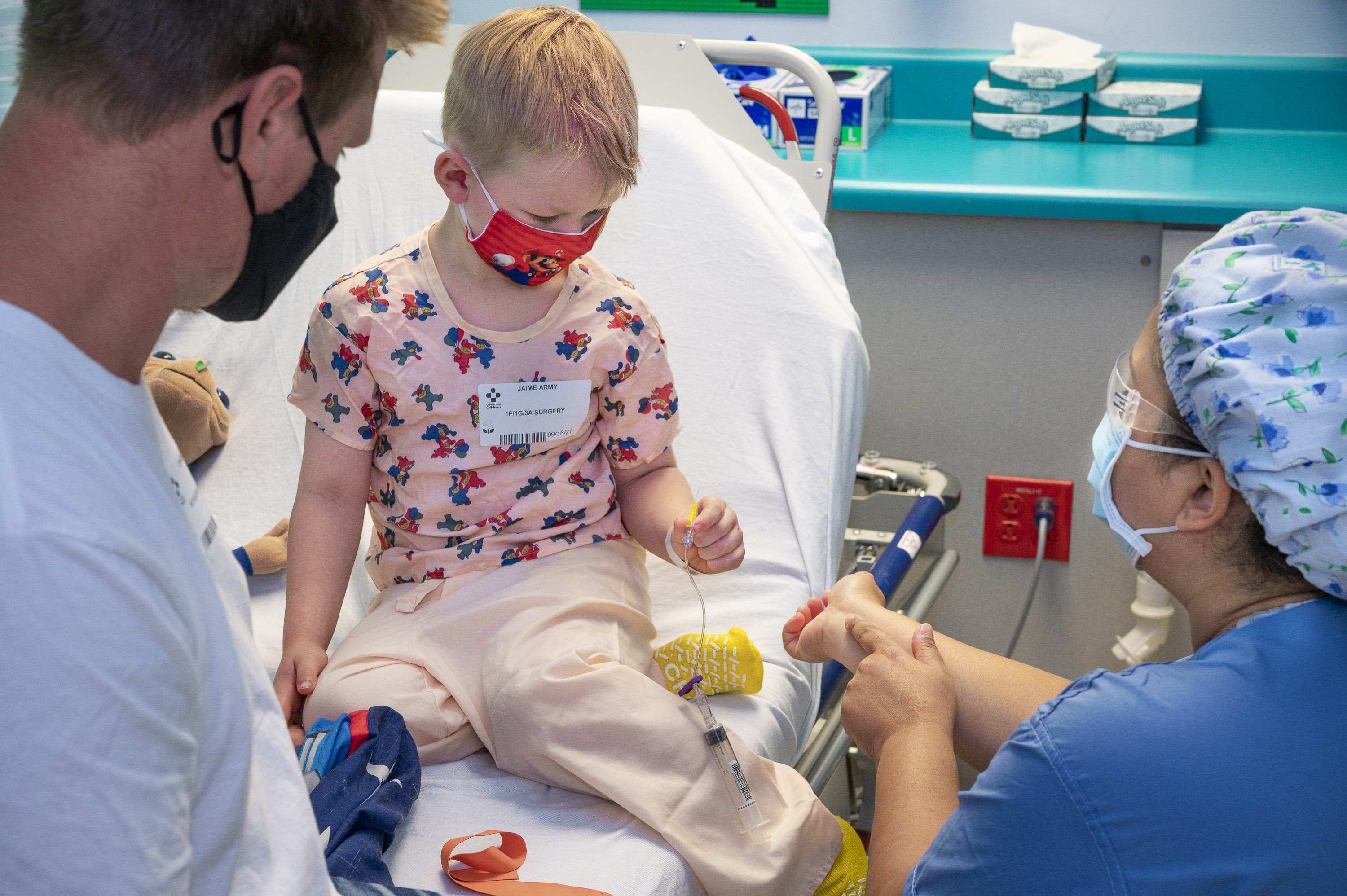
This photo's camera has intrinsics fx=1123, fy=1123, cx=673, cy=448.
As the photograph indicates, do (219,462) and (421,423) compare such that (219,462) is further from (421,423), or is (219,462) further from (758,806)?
(758,806)

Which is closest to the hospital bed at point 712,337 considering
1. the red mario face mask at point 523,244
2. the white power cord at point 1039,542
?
the red mario face mask at point 523,244

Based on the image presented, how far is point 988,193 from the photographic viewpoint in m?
2.09

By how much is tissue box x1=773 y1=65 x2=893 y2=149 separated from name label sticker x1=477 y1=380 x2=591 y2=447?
1.15 meters

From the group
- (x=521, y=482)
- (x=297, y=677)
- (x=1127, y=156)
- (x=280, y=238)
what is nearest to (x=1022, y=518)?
(x=1127, y=156)

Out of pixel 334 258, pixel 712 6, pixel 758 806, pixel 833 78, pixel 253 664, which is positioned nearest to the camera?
pixel 253 664

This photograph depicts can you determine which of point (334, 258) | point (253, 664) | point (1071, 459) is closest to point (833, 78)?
point (1071, 459)

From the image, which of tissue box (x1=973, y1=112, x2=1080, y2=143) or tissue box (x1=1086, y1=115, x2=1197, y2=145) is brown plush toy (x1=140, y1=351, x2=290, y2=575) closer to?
tissue box (x1=973, y1=112, x2=1080, y2=143)

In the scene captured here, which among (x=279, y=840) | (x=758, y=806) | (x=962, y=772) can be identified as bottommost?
(x=962, y=772)

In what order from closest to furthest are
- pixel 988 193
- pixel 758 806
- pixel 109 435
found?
1. pixel 109 435
2. pixel 758 806
3. pixel 988 193

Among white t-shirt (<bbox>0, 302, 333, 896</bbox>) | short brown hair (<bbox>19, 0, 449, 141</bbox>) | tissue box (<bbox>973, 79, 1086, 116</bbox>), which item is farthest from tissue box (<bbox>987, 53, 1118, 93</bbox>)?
white t-shirt (<bbox>0, 302, 333, 896</bbox>)

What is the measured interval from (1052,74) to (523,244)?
155 cm

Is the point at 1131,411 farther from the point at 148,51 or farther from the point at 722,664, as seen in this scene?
the point at 148,51

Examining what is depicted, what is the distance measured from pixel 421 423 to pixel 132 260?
2.29ft

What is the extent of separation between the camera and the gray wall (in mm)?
2135
